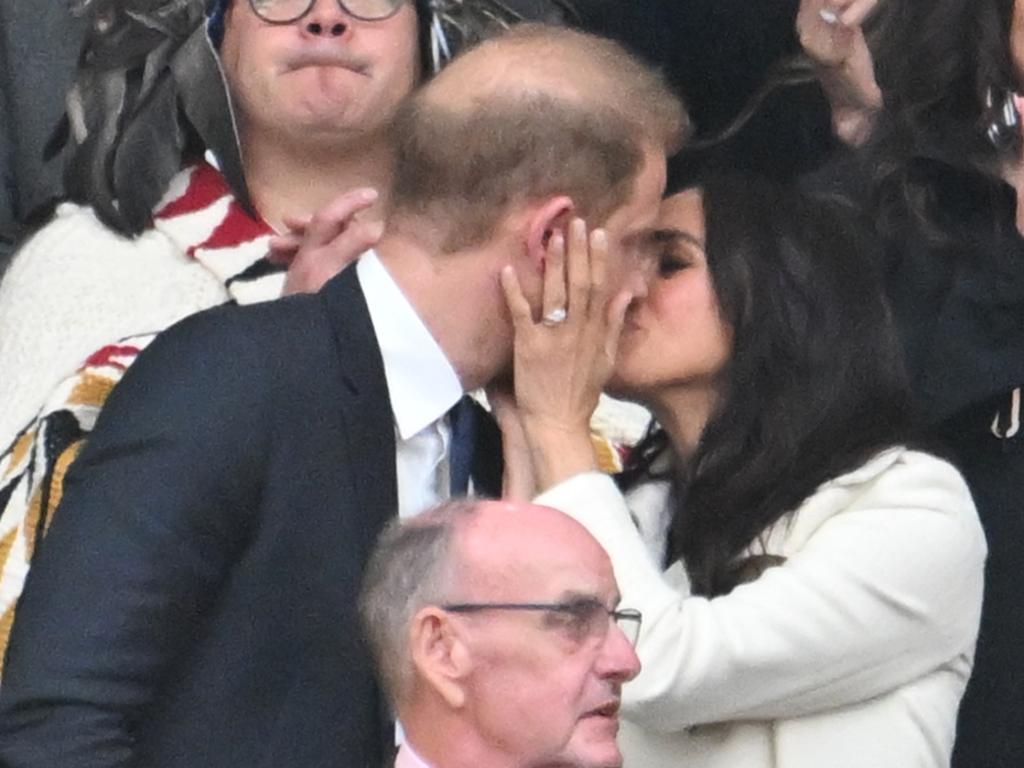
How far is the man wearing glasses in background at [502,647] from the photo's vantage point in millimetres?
1647

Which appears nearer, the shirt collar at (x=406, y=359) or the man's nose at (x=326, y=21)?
the shirt collar at (x=406, y=359)

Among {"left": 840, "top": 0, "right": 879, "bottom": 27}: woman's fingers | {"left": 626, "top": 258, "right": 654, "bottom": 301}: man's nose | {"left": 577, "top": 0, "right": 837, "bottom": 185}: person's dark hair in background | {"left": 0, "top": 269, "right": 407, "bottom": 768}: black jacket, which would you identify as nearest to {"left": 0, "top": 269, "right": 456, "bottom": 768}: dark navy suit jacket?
{"left": 0, "top": 269, "right": 407, "bottom": 768}: black jacket

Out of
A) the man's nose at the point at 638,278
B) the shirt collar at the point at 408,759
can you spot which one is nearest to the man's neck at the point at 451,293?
the man's nose at the point at 638,278

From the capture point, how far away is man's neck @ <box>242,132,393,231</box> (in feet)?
8.18

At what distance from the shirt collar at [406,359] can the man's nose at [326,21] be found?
1.74 ft

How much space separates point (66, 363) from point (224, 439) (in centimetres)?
62

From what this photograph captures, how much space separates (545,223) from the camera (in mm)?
1923

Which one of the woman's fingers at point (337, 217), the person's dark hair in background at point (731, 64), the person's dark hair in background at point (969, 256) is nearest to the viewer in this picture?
the person's dark hair in background at point (969, 256)

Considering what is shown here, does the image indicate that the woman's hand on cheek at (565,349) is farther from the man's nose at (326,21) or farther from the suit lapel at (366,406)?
the man's nose at (326,21)

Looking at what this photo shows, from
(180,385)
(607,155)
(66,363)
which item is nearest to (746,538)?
(607,155)

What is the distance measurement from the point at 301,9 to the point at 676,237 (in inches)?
23.0

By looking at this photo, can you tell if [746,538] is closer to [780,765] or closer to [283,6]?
[780,765]

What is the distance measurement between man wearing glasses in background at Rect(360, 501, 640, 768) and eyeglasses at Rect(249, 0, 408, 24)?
881mm

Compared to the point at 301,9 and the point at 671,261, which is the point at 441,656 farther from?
the point at 301,9
